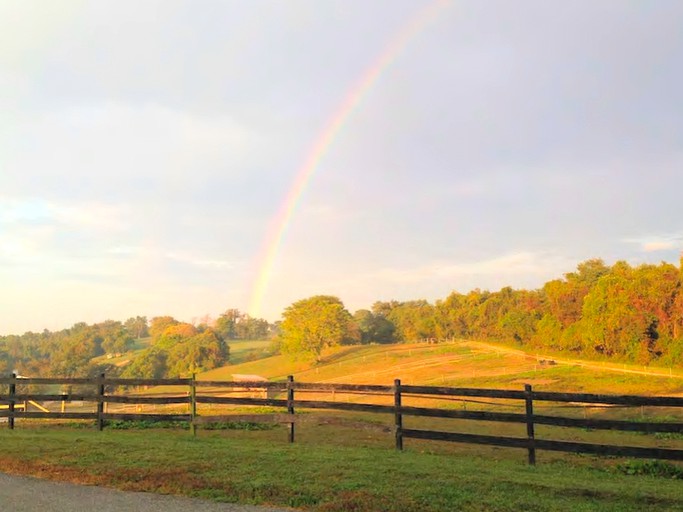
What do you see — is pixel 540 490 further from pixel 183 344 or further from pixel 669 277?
pixel 183 344

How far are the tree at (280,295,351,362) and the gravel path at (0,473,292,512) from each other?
93.9 m

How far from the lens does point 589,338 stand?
223 ft

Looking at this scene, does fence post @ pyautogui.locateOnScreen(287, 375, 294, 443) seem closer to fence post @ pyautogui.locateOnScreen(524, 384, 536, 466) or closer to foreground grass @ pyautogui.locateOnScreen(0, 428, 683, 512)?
foreground grass @ pyautogui.locateOnScreen(0, 428, 683, 512)

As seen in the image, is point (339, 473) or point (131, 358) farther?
point (131, 358)

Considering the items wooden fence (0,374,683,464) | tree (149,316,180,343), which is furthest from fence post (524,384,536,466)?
tree (149,316,180,343)

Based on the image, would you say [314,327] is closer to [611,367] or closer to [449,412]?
[611,367]

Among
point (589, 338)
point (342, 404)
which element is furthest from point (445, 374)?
point (342, 404)

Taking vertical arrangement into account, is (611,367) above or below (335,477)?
below

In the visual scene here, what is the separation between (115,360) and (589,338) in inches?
4319

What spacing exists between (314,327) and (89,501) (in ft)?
313

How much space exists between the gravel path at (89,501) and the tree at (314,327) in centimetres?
9391

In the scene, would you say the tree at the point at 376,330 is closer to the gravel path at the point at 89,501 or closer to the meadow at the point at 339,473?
the meadow at the point at 339,473

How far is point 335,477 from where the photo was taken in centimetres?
767

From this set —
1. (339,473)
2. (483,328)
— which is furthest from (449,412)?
(483,328)
